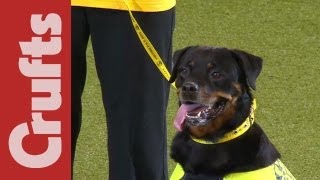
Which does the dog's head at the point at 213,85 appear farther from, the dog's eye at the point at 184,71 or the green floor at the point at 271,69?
the green floor at the point at 271,69

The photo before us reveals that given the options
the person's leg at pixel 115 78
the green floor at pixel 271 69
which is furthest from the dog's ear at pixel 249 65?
the green floor at pixel 271 69

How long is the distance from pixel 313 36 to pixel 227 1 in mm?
944

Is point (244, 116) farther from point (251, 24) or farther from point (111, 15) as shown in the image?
point (251, 24)

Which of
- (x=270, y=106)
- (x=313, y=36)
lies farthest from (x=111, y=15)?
(x=313, y=36)

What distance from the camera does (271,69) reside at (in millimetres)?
5605

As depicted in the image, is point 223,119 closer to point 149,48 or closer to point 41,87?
point 149,48

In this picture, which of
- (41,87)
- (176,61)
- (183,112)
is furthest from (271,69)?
(41,87)

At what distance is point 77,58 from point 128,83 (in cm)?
24

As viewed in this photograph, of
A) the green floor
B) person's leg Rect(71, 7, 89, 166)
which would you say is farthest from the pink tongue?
the green floor

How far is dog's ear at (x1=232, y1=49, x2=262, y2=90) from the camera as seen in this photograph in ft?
10.7

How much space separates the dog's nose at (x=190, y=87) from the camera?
3193mm

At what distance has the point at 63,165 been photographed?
3.36m

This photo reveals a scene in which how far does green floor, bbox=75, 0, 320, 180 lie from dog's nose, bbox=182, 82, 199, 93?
1293mm

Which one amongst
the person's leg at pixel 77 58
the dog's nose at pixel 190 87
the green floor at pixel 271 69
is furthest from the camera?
the green floor at pixel 271 69
